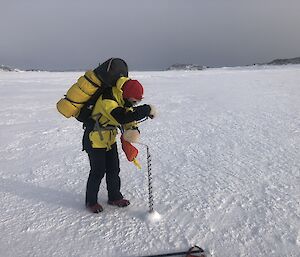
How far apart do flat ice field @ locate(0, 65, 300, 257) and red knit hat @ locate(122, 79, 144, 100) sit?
1.15 m

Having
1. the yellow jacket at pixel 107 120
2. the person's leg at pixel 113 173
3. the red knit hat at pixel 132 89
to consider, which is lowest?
the person's leg at pixel 113 173

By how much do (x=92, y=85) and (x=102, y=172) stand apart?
0.89m

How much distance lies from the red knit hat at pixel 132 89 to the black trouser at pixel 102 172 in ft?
2.17

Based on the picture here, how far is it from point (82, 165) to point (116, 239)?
2020 millimetres

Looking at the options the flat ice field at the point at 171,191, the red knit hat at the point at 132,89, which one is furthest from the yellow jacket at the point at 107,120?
the flat ice field at the point at 171,191

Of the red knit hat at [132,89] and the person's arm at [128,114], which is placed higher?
the red knit hat at [132,89]

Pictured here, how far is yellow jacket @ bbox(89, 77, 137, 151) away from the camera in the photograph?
3.32 metres

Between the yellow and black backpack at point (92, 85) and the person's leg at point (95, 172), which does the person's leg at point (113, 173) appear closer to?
the person's leg at point (95, 172)

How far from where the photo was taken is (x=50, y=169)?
508 cm

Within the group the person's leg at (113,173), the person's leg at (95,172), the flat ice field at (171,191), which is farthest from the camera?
the person's leg at (113,173)

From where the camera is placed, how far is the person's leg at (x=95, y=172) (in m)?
3.66

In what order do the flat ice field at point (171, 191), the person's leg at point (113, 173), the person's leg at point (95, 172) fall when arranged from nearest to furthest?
1. the flat ice field at point (171, 191)
2. the person's leg at point (95, 172)
3. the person's leg at point (113, 173)

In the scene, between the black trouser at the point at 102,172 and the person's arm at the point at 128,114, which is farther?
the black trouser at the point at 102,172

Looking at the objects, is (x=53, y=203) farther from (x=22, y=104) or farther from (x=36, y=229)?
(x=22, y=104)
